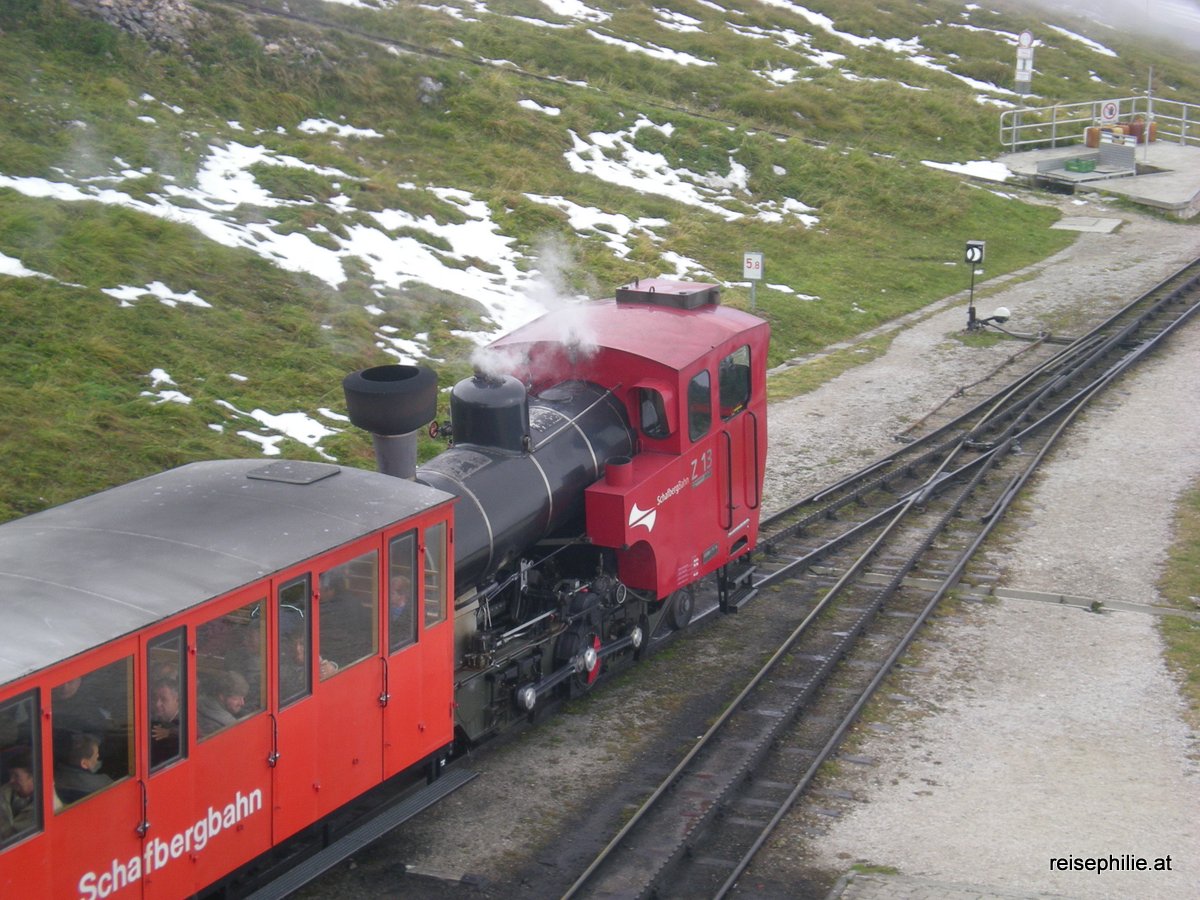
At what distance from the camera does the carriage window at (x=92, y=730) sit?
649 centimetres

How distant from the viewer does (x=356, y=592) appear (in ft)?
27.9

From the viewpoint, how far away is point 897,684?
12.6 metres

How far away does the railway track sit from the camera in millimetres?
9703

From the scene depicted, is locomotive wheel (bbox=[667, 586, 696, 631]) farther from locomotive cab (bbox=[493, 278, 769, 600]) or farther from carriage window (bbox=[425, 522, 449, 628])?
carriage window (bbox=[425, 522, 449, 628])

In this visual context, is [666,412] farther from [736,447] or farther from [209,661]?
[209,661]

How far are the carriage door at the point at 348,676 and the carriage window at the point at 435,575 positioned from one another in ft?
1.88

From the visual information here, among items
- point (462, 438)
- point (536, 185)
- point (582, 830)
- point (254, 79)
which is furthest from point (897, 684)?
point (254, 79)

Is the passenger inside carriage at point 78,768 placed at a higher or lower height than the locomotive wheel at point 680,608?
higher

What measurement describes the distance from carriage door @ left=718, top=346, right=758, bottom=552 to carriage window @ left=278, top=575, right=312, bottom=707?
19.0 ft

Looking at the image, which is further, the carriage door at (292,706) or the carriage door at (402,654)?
the carriage door at (402,654)

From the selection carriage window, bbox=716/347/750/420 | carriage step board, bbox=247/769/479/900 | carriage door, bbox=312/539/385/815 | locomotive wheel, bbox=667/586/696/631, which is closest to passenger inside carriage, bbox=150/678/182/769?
carriage door, bbox=312/539/385/815

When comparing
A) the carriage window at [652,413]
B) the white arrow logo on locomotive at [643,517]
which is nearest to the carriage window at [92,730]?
the white arrow logo on locomotive at [643,517]

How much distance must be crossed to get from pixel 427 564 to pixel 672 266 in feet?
59.4

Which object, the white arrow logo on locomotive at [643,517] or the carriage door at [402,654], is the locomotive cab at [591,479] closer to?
the white arrow logo on locomotive at [643,517]
